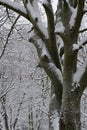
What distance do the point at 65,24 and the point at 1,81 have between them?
56.7 feet

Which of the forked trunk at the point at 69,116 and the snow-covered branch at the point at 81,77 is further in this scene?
the snow-covered branch at the point at 81,77

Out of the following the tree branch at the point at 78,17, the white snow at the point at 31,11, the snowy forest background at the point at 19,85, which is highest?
the white snow at the point at 31,11

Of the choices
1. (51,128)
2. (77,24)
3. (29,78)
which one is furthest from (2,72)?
(77,24)

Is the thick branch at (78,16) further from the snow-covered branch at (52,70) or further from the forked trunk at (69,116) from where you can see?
the forked trunk at (69,116)

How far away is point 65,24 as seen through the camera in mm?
5387

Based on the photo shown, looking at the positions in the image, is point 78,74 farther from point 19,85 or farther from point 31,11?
point 19,85

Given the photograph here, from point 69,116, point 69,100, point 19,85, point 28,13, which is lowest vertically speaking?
point 19,85

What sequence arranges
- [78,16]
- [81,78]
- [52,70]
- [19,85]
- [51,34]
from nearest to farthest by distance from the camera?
[78,16] → [81,78] → [51,34] → [52,70] → [19,85]

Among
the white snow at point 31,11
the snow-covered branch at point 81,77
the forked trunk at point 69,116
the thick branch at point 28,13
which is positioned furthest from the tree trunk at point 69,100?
the white snow at point 31,11

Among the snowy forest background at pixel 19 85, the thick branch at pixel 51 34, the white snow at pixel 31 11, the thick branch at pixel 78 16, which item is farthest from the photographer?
the snowy forest background at pixel 19 85

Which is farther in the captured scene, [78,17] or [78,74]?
[78,74]

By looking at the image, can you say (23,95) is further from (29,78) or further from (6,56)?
(6,56)

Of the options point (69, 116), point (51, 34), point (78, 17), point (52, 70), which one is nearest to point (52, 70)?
point (52, 70)

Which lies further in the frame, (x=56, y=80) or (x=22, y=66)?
(x=22, y=66)
